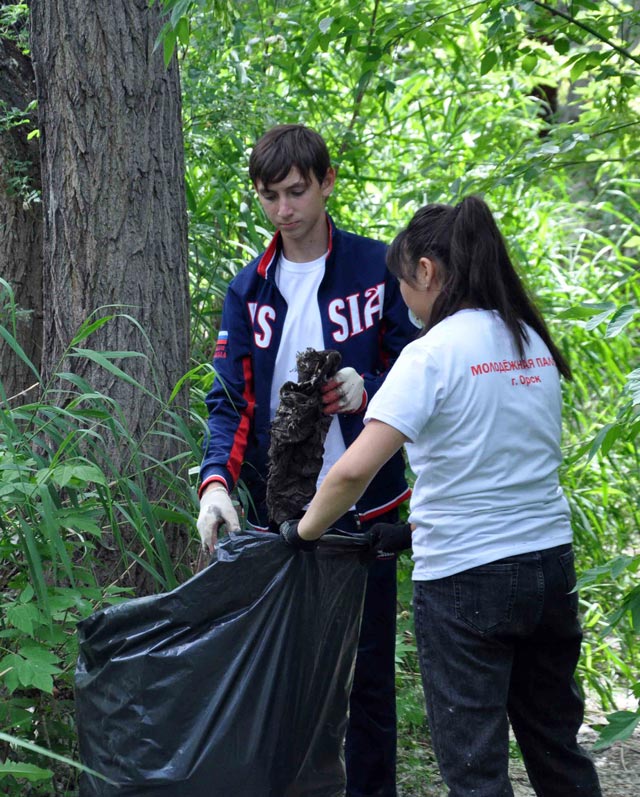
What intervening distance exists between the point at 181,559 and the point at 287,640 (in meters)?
0.78

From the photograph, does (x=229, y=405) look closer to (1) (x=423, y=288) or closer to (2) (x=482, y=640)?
(1) (x=423, y=288)

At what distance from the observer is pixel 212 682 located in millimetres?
1866

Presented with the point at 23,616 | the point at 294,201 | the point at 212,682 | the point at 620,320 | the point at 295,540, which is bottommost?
the point at 212,682

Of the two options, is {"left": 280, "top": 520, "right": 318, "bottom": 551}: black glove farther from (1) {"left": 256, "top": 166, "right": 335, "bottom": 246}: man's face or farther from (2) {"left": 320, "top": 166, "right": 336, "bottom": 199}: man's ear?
(2) {"left": 320, "top": 166, "right": 336, "bottom": 199}: man's ear

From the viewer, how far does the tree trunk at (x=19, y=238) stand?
3143 millimetres

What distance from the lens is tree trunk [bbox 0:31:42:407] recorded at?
10.3 ft

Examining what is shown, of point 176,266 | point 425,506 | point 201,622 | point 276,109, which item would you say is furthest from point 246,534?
point 276,109

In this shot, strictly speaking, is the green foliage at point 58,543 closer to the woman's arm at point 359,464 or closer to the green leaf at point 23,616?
the green leaf at point 23,616

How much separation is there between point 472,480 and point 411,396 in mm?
211

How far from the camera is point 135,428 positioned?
2.64 metres

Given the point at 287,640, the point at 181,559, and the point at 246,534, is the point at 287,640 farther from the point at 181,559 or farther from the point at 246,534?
the point at 181,559

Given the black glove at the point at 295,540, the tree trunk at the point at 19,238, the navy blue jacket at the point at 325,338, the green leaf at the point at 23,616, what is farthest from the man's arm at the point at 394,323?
the tree trunk at the point at 19,238

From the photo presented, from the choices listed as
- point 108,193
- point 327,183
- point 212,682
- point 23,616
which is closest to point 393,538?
point 212,682

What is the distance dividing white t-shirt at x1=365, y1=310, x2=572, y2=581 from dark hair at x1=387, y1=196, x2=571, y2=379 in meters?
0.04
